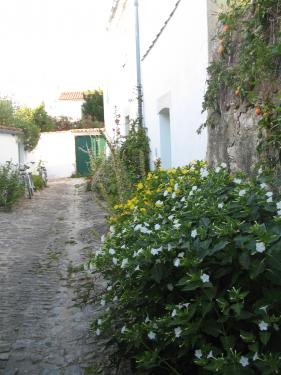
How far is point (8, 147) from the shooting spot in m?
16.2

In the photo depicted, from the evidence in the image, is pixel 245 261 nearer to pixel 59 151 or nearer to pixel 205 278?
pixel 205 278

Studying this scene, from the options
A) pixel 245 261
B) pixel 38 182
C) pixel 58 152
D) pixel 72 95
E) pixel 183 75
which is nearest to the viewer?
pixel 245 261

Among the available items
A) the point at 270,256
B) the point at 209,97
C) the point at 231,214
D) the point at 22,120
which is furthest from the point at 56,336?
the point at 22,120

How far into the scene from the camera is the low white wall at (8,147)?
15414mm

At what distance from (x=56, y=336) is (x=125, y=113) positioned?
10.7 m

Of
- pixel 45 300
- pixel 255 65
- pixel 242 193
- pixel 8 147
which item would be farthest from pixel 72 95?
pixel 242 193

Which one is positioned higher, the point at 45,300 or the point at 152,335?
the point at 152,335

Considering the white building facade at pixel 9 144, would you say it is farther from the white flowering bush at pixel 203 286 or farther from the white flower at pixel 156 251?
the white flower at pixel 156 251

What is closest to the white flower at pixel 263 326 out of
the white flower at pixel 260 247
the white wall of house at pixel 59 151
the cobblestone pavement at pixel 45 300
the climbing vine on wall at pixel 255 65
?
the white flower at pixel 260 247

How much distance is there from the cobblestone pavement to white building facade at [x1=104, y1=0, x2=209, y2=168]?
6.77 feet

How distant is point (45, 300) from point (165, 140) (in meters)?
4.97

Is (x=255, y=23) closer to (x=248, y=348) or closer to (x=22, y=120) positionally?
(x=248, y=348)

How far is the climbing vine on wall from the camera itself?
12.8 feet

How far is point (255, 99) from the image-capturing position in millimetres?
4246
